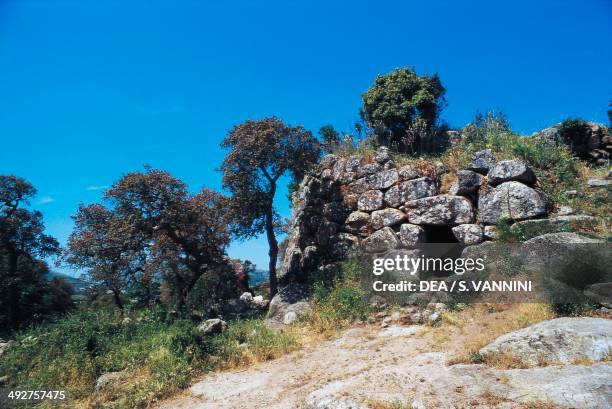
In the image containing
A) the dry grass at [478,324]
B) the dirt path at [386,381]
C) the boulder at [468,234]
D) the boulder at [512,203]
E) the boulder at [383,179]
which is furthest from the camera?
the boulder at [383,179]

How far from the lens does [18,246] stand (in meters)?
16.8

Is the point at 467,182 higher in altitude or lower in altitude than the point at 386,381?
higher

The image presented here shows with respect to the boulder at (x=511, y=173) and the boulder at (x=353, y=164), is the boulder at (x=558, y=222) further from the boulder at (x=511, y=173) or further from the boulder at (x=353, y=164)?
the boulder at (x=353, y=164)

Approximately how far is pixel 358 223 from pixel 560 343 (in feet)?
24.7

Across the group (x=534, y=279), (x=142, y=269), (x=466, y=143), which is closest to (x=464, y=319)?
(x=534, y=279)

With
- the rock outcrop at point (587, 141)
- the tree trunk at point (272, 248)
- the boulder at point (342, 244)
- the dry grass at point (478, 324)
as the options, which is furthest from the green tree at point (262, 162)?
the rock outcrop at point (587, 141)

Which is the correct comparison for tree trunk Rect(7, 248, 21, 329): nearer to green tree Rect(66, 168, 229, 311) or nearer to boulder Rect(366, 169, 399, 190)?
green tree Rect(66, 168, 229, 311)

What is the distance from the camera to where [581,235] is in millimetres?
8594

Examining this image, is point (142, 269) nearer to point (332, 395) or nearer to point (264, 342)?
point (264, 342)

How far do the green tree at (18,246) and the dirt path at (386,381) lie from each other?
13335mm

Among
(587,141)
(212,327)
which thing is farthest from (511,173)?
(212,327)

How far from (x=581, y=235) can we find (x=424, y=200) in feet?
13.4

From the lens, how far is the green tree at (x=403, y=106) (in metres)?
15.1

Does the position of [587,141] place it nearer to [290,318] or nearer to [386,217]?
[386,217]
